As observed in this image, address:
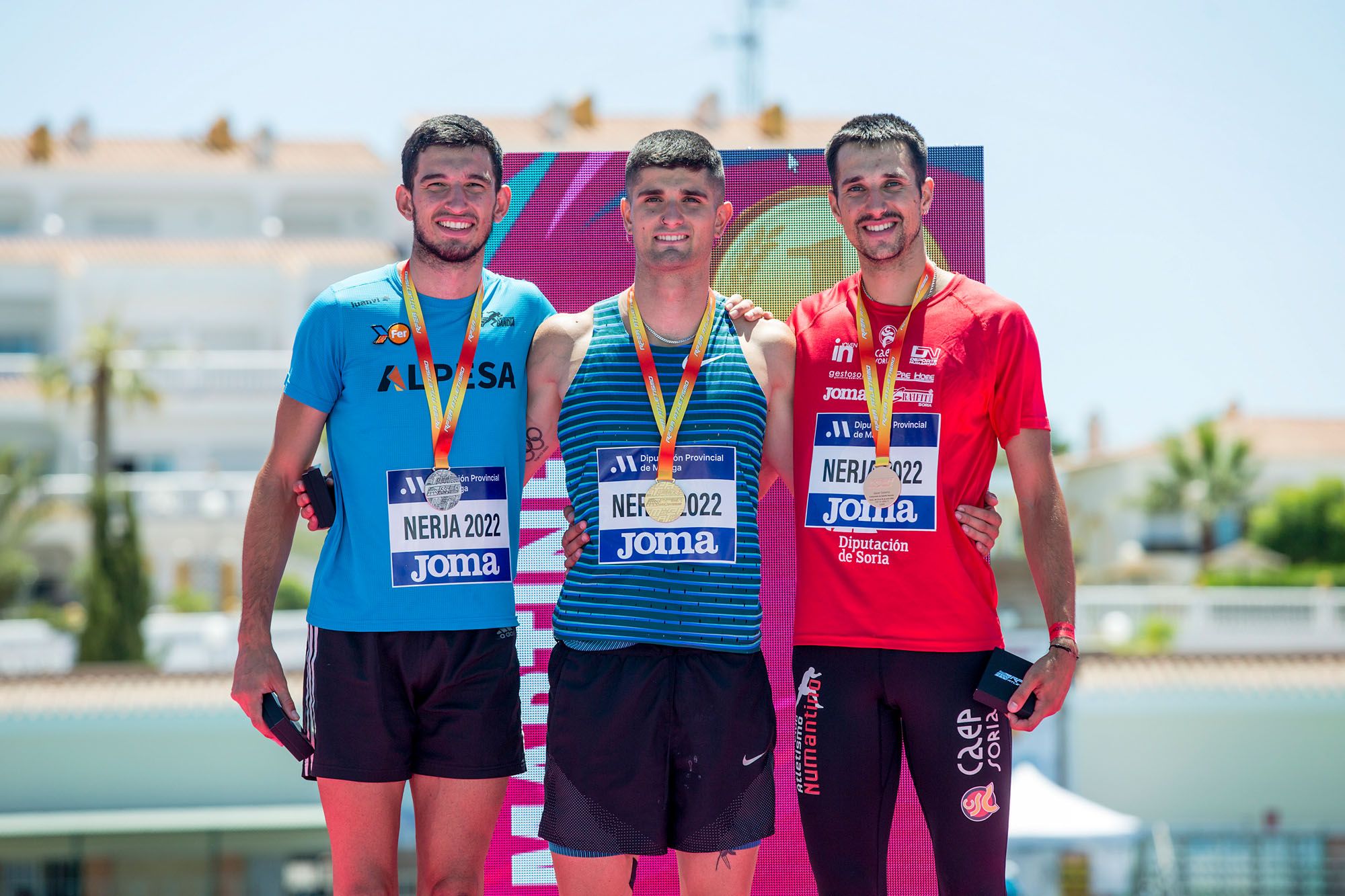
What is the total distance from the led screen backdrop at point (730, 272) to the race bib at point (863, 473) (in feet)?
3.18

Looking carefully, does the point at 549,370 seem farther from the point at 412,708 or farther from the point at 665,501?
the point at 412,708

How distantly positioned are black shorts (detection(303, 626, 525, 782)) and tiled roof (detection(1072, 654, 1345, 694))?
1612cm

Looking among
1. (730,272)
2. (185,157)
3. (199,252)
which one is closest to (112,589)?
(199,252)

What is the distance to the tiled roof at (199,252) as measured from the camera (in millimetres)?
37125

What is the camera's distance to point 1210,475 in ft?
158

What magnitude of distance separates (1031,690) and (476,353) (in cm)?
160

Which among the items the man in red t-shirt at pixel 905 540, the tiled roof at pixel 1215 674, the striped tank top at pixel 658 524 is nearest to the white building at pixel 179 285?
the tiled roof at pixel 1215 674

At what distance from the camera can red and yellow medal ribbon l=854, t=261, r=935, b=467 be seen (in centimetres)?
337

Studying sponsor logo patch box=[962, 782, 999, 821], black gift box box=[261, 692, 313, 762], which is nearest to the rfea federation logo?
black gift box box=[261, 692, 313, 762]

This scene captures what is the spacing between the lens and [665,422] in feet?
10.6

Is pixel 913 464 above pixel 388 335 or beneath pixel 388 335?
beneath

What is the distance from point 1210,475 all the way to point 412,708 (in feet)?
162

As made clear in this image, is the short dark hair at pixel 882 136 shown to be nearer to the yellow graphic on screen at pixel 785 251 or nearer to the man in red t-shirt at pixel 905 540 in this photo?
the man in red t-shirt at pixel 905 540

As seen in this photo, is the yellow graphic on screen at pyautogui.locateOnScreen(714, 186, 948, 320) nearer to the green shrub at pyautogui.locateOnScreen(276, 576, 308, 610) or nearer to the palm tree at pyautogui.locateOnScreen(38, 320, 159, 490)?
the palm tree at pyautogui.locateOnScreen(38, 320, 159, 490)
